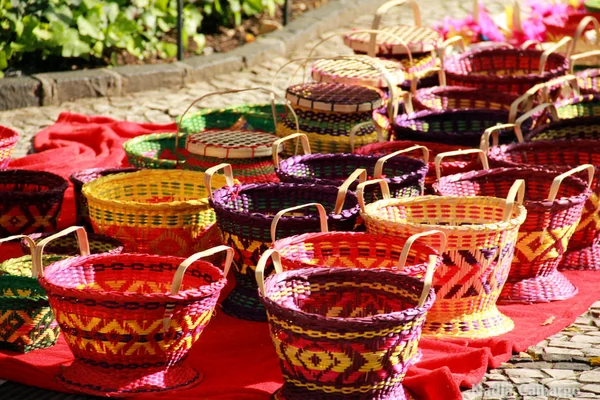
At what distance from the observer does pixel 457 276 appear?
4020 millimetres

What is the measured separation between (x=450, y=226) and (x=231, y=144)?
4.94 ft

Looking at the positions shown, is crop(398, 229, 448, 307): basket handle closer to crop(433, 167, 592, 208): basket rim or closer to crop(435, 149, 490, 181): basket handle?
crop(433, 167, 592, 208): basket rim

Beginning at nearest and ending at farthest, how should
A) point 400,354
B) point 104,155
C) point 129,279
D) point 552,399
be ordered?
point 400,354
point 552,399
point 129,279
point 104,155

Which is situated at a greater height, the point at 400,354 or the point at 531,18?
the point at 531,18

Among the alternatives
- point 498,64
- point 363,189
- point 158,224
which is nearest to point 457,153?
point 363,189

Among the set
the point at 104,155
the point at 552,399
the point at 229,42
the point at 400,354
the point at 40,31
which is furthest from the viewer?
the point at 229,42

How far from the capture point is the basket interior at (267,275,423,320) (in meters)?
→ 3.62

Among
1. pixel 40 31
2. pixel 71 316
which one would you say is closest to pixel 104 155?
pixel 40 31

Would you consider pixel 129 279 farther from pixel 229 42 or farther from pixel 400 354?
pixel 229 42

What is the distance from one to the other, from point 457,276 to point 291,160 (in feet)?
→ 3.75

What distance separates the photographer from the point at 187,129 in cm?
597

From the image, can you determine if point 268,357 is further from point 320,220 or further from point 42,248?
point 42,248

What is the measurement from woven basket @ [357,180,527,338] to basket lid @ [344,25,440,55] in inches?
85.8

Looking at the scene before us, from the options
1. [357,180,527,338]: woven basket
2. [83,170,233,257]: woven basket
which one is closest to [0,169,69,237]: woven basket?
[83,170,233,257]: woven basket
